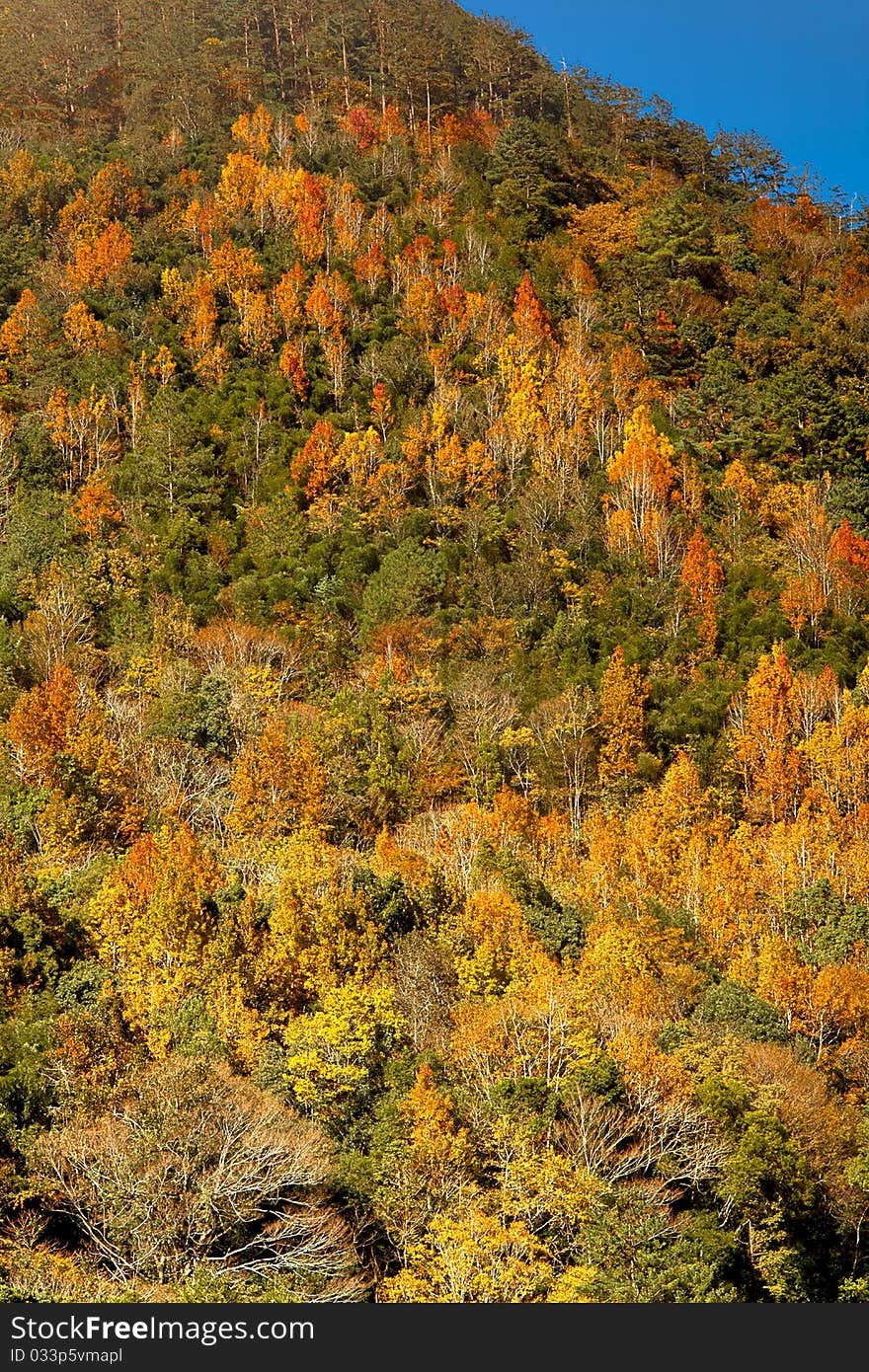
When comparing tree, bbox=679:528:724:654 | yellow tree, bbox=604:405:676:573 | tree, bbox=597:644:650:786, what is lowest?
tree, bbox=597:644:650:786

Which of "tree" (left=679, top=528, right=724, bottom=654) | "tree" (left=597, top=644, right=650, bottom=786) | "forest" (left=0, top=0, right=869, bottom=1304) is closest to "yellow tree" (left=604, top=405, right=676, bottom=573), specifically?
"forest" (left=0, top=0, right=869, bottom=1304)

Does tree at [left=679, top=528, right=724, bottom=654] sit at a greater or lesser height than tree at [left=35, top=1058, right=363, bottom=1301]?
greater

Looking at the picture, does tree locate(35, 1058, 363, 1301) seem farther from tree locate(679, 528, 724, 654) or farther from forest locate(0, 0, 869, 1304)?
tree locate(679, 528, 724, 654)

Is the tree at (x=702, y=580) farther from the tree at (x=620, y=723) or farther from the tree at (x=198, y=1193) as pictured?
the tree at (x=198, y=1193)

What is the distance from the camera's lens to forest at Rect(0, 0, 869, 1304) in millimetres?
31844

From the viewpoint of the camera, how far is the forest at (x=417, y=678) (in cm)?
3184

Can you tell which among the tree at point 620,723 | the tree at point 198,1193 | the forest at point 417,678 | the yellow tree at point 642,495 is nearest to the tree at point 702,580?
the forest at point 417,678

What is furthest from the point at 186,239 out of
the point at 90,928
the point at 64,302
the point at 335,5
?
the point at 90,928

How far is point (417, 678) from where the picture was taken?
6819 cm

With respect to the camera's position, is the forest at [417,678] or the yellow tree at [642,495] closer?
the forest at [417,678]

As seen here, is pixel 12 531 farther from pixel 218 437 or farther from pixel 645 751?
pixel 645 751

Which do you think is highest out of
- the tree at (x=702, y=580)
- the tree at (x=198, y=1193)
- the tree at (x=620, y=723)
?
the tree at (x=702, y=580)

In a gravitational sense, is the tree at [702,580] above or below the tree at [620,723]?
above

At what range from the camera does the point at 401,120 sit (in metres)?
113
